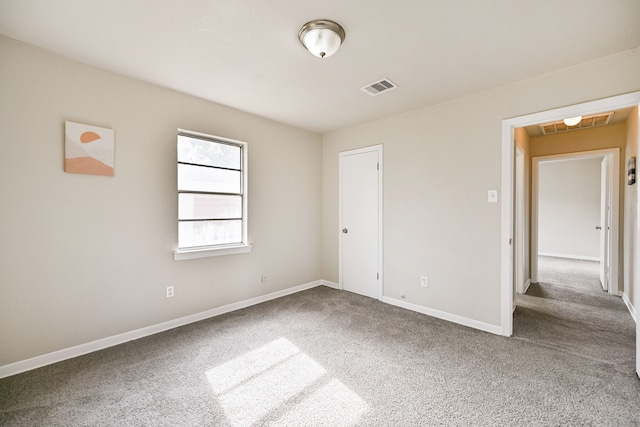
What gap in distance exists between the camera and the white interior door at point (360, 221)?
393 centimetres

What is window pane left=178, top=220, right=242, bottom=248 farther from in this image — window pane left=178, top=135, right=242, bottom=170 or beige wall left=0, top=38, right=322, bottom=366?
window pane left=178, top=135, right=242, bottom=170

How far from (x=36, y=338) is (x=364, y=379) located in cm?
265

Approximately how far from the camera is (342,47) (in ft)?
7.05

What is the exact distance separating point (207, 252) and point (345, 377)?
6.59ft

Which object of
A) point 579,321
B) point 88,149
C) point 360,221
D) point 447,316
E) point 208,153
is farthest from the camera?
point 360,221

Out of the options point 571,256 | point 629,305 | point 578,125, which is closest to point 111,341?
point 629,305

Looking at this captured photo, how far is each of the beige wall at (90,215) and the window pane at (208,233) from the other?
15cm

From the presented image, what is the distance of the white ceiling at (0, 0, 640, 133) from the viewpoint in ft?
5.70

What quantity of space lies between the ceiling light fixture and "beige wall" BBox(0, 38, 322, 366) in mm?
1772

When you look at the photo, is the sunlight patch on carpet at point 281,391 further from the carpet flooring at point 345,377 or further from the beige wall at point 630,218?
the beige wall at point 630,218

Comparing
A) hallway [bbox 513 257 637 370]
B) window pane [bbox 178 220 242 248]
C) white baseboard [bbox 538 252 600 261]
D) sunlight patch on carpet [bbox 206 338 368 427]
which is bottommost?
sunlight patch on carpet [bbox 206 338 368 427]

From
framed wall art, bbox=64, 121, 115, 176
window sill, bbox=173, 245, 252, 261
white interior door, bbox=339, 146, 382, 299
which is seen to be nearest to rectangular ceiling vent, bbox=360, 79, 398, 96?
white interior door, bbox=339, 146, 382, 299

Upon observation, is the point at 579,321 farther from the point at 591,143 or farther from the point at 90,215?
the point at 90,215

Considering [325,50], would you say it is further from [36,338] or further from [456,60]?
[36,338]
